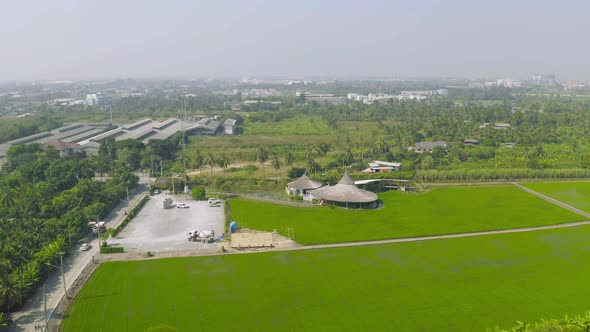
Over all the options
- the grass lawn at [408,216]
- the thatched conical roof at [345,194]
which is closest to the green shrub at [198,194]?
the grass lawn at [408,216]

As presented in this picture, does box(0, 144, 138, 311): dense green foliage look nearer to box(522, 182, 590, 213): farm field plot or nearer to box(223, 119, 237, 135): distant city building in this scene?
box(223, 119, 237, 135): distant city building

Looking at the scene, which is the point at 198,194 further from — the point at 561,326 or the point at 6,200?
the point at 561,326

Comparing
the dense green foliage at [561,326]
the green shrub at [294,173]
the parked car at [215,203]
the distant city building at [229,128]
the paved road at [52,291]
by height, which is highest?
the distant city building at [229,128]

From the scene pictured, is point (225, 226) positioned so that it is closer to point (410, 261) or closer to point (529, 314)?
point (410, 261)

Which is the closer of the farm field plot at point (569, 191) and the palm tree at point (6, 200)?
the palm tree at point (6, 200)

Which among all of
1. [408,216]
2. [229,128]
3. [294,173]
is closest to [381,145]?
[294,173]

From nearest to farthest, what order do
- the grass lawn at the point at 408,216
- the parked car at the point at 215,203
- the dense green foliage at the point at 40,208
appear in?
the dense green foliage at the point at 40,208 < the grass lawn at the point at 408,216 < the parked car at the point at 215,203

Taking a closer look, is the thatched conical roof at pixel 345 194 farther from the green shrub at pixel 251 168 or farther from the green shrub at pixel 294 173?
the green shrub at pixel 251 168

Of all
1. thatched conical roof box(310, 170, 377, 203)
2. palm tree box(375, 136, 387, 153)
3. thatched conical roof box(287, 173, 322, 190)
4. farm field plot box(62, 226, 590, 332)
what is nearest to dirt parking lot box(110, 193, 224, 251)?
farm field plot box(62, 226, 590, 332)
